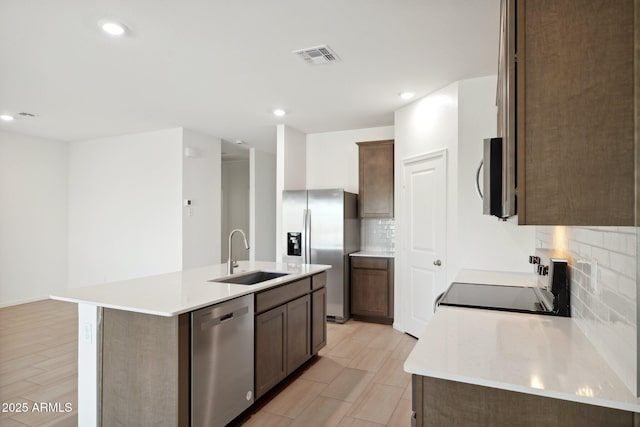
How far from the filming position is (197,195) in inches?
224

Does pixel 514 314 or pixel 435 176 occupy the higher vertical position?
pixel 435 176

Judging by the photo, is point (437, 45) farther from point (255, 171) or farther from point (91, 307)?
point (255, 171)

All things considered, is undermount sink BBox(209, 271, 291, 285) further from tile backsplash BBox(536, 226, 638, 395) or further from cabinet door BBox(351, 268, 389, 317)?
tile backsplash BBox(536, 226, 638, 395)

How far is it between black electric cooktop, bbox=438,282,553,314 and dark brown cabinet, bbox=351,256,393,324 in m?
2.20

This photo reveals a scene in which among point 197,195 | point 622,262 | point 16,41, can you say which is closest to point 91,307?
point 16,41

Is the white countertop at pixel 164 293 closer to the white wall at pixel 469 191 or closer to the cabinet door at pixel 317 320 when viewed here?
the cabinet door at pixel 317 320

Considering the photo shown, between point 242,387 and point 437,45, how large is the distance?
2809 mm

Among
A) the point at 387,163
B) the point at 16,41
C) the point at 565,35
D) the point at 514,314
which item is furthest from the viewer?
the point at 387,163

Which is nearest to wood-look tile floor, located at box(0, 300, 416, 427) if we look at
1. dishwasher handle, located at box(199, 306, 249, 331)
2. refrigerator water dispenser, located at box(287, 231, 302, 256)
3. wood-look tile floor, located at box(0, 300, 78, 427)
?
wood-look tile floor, located at box(0, 300, 78, 427)

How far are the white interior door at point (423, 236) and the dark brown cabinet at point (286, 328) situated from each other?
3.91 ft

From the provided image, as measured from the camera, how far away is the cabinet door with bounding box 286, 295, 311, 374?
9.75 ft

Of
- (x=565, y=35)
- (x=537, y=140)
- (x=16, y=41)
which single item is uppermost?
(x=16, y=41)

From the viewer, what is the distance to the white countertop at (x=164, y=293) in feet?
6.46

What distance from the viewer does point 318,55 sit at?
2982 mm
